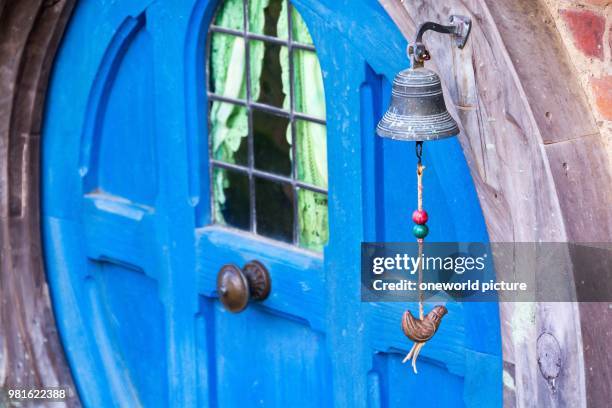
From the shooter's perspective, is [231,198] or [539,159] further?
[231,198]

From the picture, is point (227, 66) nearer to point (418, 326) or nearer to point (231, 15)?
point (231, 15)

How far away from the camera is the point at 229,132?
10.9 feet

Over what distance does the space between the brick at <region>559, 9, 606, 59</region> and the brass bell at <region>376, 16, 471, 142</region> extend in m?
0.26

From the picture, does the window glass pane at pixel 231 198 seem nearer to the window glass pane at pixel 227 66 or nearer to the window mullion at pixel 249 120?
the window mullion at pixel 249 120

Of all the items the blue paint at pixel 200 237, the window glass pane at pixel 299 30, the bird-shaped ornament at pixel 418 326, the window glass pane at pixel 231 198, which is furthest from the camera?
the window glass pane at pixel 231 198

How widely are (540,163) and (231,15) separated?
3.93 feet

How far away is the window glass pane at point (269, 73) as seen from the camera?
312 cm

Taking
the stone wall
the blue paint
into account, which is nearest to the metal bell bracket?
the stone wall

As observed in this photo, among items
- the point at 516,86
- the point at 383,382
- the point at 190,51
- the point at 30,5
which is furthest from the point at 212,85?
the point at 516,86

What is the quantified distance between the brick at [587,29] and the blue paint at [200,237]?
0.41 metres

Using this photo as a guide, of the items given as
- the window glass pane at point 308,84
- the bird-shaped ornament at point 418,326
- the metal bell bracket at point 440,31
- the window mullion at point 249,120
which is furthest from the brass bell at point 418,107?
the window mullion at point 249,120

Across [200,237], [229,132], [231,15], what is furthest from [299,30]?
[200,237]

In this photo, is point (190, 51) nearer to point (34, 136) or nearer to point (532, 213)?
point (34, 136)

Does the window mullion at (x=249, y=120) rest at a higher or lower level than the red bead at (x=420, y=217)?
higher
